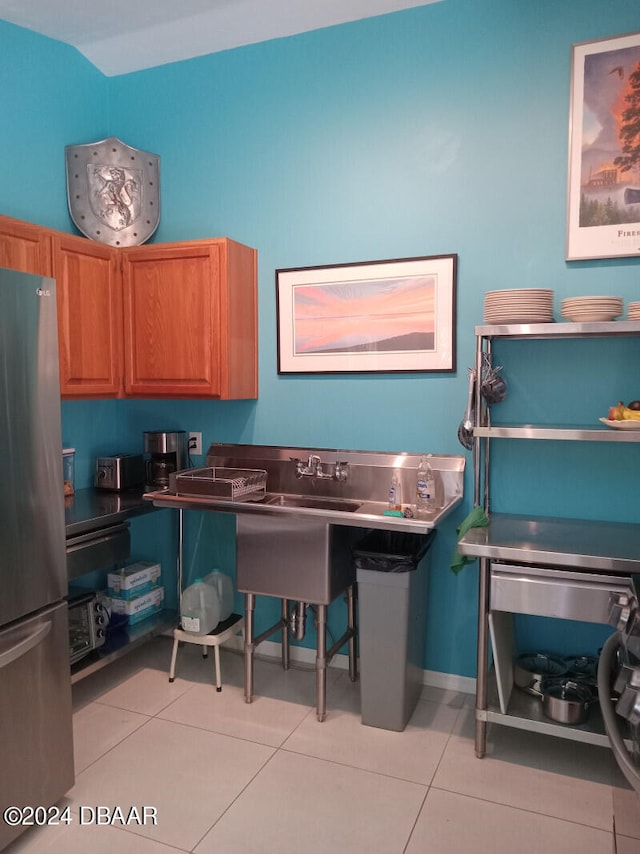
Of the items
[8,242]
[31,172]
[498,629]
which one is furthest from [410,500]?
[31,172]

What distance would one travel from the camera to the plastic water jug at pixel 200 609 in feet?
9.57

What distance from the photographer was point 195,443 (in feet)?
10.9

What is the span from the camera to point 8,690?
5.88 feet

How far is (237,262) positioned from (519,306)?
52.1 inches

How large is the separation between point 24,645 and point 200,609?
1.23 meters

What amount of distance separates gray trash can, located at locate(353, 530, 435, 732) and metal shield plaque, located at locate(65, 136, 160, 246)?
1.99 meters

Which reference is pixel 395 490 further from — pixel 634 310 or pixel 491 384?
pixel 634 310

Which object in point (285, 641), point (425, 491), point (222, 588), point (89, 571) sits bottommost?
point (285, 641)

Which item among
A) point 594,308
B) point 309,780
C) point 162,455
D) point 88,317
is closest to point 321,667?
point 309,780

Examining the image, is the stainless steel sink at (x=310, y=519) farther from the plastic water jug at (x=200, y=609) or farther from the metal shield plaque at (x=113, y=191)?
the metal shield plaque at (x=113, y=191)

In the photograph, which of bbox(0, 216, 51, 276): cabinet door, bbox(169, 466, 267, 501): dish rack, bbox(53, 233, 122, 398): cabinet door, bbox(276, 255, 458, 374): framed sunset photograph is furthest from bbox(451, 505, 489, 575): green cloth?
bbox(0, 216, 51, 276): cabinet door

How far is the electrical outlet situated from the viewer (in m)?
3.31

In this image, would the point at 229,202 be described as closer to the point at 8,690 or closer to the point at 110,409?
the point at 110,409

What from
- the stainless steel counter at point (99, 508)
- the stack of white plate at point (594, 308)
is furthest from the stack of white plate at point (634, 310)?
the stainless steel counter at point (99, 508)
